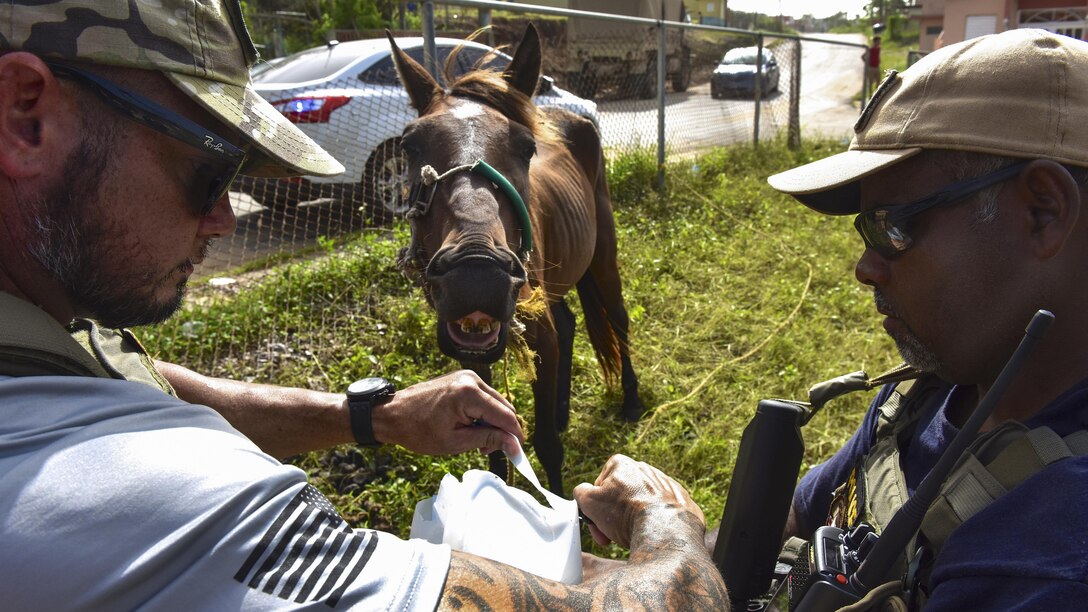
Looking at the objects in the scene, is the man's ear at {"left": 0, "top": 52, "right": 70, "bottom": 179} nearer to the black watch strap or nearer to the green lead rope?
the black watch strap

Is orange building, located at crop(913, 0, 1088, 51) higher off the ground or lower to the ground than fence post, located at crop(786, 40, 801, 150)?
higher

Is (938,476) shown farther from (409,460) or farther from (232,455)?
(409,460)

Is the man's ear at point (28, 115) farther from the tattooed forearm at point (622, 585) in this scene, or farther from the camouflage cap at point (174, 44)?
the tattooed forearm at point (622, 585)

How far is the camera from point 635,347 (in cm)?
541

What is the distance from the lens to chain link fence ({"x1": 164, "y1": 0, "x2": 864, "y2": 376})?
616 centimetres

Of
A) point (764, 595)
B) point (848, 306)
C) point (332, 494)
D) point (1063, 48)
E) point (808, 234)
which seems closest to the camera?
point (1063, 48)

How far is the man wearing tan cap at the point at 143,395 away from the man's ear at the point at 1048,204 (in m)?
0.89

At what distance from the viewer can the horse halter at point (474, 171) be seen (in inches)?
112

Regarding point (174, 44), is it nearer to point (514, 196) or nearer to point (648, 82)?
point (514, 196)

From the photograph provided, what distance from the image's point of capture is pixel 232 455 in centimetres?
104

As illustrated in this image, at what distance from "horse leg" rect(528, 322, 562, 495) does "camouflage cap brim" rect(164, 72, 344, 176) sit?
2129 millimetres

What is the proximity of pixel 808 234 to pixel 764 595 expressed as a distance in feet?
21.9

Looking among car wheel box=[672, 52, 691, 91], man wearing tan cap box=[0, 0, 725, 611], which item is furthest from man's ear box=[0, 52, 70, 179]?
car wheel box=[672, 52, 691, 91]

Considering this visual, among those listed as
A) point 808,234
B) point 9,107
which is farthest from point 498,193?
point 808,234
